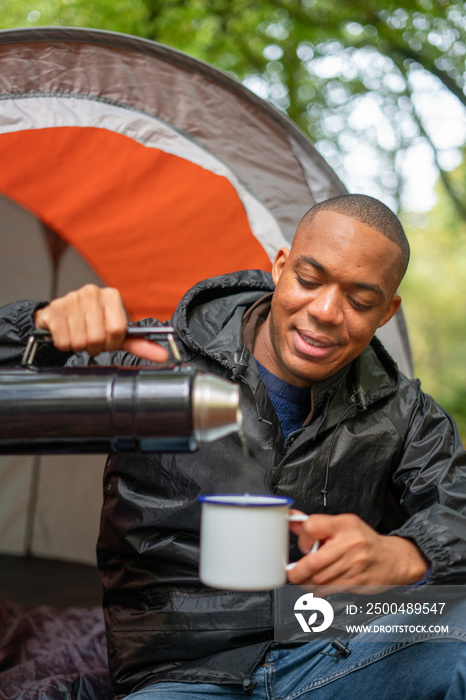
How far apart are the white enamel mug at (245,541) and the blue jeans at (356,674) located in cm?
48

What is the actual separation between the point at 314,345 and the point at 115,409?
2.29 ft

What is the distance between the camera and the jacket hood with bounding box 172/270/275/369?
1.56m

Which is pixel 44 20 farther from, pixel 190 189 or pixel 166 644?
pixel 166 644

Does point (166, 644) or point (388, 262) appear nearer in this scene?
point (166, 644)

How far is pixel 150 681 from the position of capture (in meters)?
1.40

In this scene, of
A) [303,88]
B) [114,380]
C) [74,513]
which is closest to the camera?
[114,380]

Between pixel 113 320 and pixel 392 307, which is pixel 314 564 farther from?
pixel 392 307

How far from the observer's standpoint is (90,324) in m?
1.06

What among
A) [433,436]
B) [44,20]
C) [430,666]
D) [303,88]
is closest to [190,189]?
[433,436]

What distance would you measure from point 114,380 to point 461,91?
5.32m

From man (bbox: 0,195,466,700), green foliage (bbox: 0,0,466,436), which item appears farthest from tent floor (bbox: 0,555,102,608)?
green foliage (bbox: 0,0,466,436)

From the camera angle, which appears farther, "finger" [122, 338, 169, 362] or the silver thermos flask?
"finger" [122, 338, 169, 362]

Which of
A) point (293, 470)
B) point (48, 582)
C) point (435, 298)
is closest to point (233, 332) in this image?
point (293, 470)

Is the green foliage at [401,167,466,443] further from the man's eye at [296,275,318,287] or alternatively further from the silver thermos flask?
the silver thermos flask
